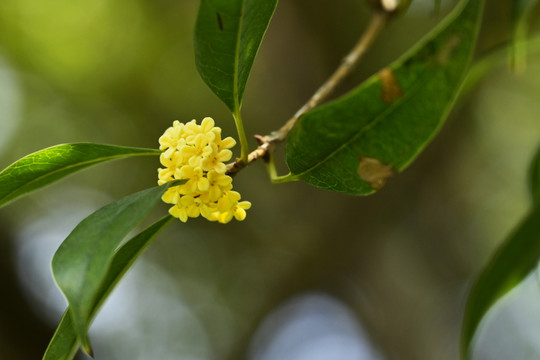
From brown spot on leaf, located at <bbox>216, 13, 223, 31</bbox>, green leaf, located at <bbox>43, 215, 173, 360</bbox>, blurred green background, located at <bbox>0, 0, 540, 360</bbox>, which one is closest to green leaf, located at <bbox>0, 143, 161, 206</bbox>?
green leaf, located at <bbox>43, 215, 173, 360</bbox>

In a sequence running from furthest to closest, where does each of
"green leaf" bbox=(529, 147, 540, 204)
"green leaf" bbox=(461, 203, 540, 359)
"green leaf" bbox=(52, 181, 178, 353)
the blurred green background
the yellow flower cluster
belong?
the blurred green background
"green leaf" bbox=(529, 147, 540, 204)
"green leaf" bbox=(461, 203, 540, 359)
the yellow flower cluster
"green leaf" bbox=(52, 181, 178, 353)

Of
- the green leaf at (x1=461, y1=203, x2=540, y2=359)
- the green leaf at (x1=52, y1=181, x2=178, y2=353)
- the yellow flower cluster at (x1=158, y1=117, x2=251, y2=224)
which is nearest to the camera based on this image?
the green leaf at (x1=52, y1=181, x2=178, y2=353)

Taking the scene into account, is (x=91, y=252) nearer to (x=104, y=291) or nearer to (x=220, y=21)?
(x=104, y=291)

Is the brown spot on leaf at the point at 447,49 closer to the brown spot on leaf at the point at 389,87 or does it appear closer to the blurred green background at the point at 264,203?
the brown spot on leaf at the point at 389,87

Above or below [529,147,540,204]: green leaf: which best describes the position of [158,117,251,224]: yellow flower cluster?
above

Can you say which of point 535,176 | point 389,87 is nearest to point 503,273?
point 535,176

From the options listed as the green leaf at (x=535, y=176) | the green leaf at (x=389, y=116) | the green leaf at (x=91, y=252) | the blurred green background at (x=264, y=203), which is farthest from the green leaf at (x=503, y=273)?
the blurred green background at (x=264, y=203)

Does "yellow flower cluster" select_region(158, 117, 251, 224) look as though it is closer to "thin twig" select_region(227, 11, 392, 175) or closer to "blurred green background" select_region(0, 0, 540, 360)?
"thin twig" select_region(227, 11, 392, 175)
